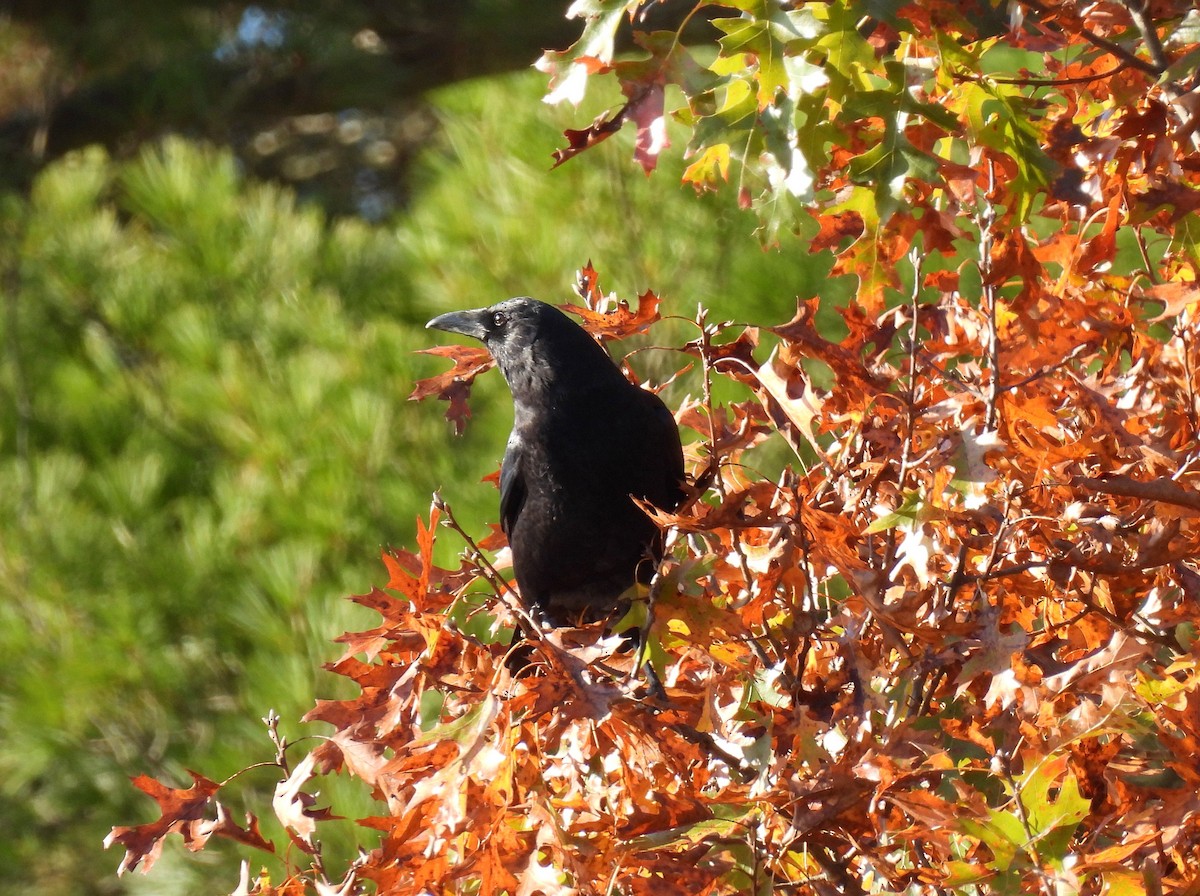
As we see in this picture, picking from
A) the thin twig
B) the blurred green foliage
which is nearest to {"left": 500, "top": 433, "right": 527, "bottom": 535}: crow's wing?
the thin twig

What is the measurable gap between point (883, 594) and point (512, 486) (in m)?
1.01

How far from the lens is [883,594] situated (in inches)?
42.4

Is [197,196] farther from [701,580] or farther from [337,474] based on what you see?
[701,580]

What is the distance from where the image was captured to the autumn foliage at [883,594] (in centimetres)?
100

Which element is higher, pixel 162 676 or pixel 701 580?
pixel 701 580

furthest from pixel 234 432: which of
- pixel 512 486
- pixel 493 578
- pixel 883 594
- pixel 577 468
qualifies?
pixel 883 594

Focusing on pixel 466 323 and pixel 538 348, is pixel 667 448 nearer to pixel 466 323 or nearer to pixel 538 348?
pixel 538 348

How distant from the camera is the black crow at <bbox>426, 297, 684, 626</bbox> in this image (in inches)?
74.4

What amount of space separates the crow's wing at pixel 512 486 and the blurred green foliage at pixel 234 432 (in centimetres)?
141

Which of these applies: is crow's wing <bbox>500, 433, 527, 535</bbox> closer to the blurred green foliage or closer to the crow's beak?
the crow's beak

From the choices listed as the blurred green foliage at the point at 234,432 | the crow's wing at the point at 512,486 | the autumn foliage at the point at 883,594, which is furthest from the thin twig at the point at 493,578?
the blurred green foliage at the point at 234,432

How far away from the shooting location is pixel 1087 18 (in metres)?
1.31

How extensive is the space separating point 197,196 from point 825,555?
3.79 m

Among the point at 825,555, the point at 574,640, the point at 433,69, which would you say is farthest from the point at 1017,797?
the point at 433,69
